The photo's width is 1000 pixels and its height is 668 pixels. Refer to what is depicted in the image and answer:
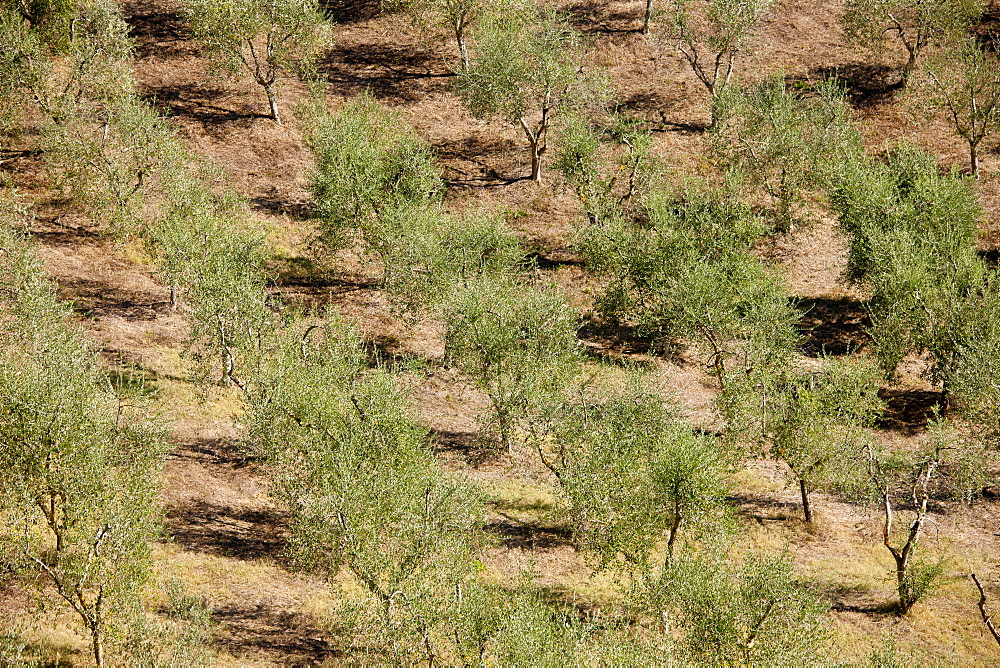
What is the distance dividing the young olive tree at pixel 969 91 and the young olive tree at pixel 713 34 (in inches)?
703

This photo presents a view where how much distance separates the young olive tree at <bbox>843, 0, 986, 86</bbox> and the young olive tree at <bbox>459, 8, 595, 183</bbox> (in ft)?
97.7

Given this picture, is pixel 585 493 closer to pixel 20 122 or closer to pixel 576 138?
pixel 576 138

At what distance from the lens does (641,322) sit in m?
70.8

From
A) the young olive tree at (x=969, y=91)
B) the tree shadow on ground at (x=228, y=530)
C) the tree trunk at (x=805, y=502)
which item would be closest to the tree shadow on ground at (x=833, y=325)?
the tree trunk at (x=805, y=502)

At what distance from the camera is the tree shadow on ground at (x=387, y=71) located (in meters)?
92.7

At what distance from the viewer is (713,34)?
95.0 m

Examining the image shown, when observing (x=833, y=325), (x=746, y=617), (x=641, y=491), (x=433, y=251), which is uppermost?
(x=433, y=251)

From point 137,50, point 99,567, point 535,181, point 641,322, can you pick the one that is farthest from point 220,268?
point 137,50

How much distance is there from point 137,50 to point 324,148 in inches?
1238

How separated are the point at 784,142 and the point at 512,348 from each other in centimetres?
3523

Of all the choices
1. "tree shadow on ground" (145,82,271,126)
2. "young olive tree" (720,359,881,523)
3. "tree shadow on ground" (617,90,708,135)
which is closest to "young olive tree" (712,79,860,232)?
"tree shadow on ground" (617,90,708,135)

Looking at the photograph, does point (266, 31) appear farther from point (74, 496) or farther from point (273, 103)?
point (74, 496)

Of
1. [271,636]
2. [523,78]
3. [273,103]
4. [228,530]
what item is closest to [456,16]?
[523,78]

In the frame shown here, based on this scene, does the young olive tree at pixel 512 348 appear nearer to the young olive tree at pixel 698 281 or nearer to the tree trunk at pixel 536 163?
the young olive tree at pixel 698 281
